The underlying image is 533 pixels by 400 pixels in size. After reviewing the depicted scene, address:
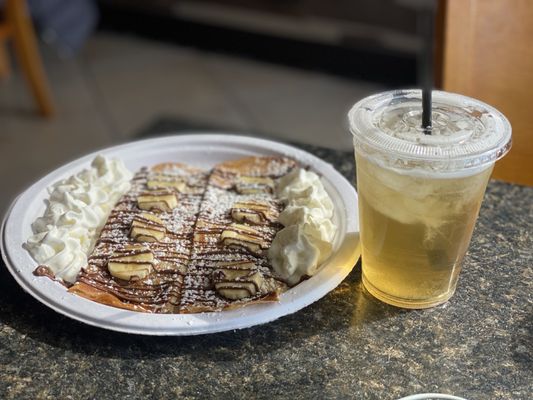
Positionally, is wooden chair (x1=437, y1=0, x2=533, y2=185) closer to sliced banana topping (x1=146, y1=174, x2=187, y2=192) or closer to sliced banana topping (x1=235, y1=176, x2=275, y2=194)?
sliced banana topping (x1=235, y1=176, x2=275, y2=194)

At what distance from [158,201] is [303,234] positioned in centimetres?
25

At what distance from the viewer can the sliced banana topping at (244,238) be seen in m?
0.95

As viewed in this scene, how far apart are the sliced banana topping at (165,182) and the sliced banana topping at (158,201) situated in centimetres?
3

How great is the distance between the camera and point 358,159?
0.85 m

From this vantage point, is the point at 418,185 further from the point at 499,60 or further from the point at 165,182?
the point at 499,60

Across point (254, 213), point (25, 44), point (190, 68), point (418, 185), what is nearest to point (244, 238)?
point (254, 213)

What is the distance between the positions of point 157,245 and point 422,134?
0.41 metres

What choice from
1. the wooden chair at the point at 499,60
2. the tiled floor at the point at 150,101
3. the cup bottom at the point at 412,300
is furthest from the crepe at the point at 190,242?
the tiled floor at the point at 150,101

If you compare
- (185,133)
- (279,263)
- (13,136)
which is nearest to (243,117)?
(13,136)

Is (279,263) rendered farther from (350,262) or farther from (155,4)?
(155,4)

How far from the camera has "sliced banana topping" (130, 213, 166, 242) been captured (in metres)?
0.97

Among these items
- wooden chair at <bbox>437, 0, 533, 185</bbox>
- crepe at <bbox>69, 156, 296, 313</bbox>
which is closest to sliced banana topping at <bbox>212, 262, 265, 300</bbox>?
crepe at <bbox>69, 156, 296, 313</bbox>

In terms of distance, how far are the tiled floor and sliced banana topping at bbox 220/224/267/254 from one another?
6.53 feet

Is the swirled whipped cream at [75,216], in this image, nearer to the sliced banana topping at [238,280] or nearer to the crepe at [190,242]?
the crepe at [190,242]
